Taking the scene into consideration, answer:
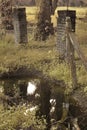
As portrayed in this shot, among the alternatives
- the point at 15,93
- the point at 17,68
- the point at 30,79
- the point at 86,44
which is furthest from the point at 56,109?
the point at 86,44

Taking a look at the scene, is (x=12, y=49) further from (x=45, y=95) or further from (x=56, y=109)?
(x=56, y=109)

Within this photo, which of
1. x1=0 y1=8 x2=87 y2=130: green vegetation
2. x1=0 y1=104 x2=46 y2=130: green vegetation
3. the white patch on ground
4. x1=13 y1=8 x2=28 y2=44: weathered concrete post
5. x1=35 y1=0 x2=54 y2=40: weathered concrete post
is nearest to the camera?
x1=0 y1=104 x2=46 y2=130: green vegetation

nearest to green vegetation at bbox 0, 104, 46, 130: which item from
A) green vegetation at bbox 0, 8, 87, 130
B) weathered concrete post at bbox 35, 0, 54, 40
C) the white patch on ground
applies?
green vegetation at bbox 0, 8, 87, 130

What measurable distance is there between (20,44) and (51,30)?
2.14 meters

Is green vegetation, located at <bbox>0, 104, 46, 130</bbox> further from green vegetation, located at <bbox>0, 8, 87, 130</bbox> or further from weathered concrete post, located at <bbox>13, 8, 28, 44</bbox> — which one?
weathered concrete post, located at <bbox>13, 8, 28, 44</bbox>

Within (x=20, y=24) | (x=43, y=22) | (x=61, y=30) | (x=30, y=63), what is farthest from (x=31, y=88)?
(x=43, y=22)

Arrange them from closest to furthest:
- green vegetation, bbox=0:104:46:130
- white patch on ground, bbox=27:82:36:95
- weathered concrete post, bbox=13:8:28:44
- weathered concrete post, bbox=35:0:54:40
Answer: green vegetation, bbox=0:104:46:130 → white patch on ground, bbox=27:82:36:95 → weathered concrete post, bbox=13:8:28:44 → weathered concrete post, bbox=35:0:54:40

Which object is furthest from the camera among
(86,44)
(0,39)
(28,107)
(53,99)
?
(0,39)

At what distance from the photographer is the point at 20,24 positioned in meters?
14.6

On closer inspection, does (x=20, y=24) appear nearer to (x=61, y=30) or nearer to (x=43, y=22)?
(x=43, y=22)

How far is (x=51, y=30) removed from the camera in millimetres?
16078

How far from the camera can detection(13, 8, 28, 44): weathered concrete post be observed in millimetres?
14602

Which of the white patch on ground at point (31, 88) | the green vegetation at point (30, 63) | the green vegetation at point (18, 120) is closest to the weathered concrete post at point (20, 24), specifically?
the green vegetation at point (30, 63)

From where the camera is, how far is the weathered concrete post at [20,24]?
14602mm
